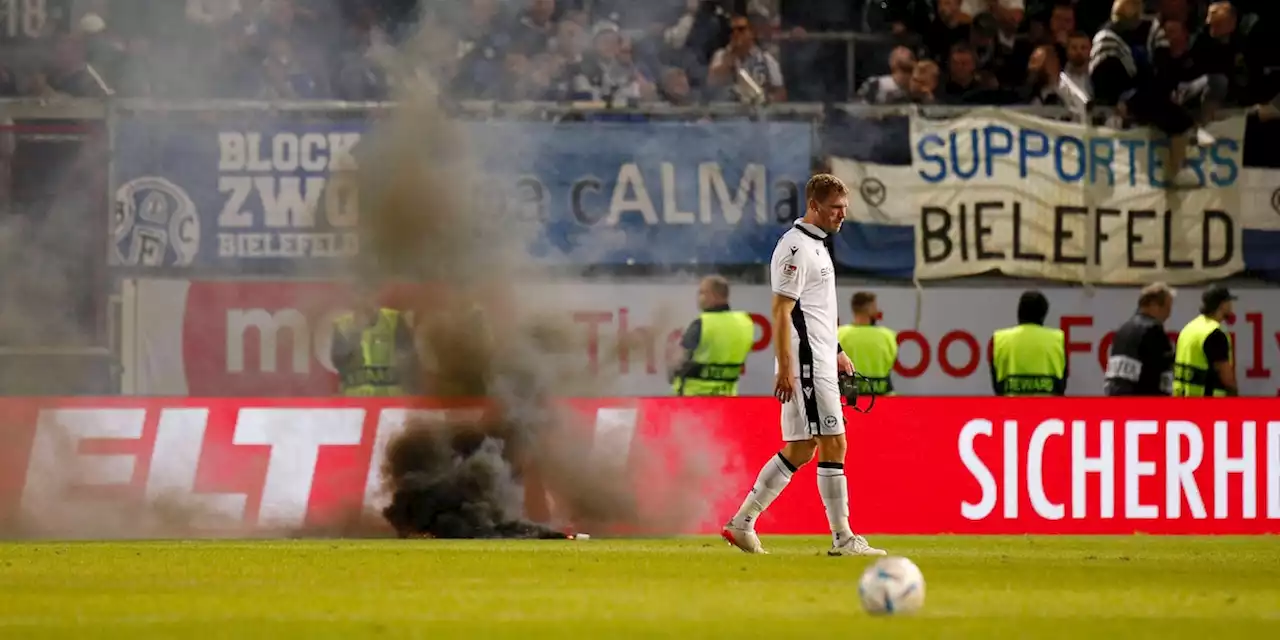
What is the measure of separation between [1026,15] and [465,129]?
5.82 metres

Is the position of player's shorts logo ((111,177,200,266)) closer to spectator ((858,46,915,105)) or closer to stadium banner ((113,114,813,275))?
stadium banner ((113,114,813,275))

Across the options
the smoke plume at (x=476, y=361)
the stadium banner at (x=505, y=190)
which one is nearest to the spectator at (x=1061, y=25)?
the stadium banner at (x=505, y=190)

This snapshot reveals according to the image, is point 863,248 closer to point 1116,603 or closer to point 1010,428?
point 1010,428

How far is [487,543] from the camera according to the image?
46.6 ft

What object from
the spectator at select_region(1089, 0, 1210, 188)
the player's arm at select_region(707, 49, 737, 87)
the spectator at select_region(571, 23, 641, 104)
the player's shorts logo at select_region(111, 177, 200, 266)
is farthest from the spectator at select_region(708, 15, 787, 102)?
the player's shorts logo at select_region(111, 177, 200, 266)

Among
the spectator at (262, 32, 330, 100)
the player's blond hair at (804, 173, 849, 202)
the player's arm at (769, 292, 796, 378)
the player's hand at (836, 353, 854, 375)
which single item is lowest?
the player's hand at (836, 353, 854, 375)

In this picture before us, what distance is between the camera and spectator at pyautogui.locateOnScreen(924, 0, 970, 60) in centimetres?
1952

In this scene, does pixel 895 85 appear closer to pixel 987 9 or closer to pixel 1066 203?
pixel 987 9

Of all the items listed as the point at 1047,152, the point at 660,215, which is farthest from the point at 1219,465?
the point at 660,215

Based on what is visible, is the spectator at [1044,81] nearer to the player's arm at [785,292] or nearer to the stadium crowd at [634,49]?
the stadium crowd at [634,49]

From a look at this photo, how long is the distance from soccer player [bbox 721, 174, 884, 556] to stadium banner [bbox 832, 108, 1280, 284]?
6.34 metres

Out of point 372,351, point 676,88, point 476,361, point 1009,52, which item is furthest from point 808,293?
point 1009,52

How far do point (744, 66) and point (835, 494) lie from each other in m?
7.69

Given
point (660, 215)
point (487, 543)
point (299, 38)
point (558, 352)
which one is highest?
point (299, 38)
